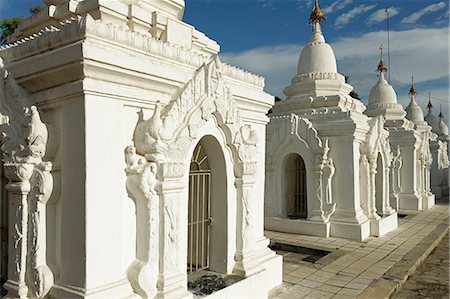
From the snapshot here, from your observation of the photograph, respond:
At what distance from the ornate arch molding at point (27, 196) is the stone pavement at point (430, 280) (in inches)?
263

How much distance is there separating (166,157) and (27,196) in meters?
1.78

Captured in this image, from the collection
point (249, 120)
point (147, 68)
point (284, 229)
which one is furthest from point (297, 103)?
point (147, 68)

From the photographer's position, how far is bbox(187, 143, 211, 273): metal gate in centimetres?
630

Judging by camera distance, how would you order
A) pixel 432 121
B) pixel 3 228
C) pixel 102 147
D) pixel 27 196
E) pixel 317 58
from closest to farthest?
pixel 102 147, pixel 27 196, pixel 3 228, pixel 317 58, pixel 432 121

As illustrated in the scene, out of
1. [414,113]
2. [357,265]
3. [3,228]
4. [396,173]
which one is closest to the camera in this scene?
[3,228]

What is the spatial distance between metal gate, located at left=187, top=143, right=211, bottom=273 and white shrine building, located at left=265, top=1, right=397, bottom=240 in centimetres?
→ 642

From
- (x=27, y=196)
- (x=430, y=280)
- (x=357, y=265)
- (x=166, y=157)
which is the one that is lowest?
(x=430, y=280)

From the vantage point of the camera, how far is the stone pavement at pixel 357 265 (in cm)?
730

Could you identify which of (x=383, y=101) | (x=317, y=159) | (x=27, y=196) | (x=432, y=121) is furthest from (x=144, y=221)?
(x=432, y=121)

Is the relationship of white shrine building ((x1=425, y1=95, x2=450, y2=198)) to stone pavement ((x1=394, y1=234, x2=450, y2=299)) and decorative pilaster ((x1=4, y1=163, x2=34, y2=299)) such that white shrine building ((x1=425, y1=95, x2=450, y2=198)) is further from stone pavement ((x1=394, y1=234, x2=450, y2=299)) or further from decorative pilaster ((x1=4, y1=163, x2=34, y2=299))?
decorative pilaster ((x1=4, y1=163, x2=34, y2=299))

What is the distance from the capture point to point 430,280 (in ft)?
29.0

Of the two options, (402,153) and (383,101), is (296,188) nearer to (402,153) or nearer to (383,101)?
(402,153)

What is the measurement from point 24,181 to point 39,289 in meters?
1.31

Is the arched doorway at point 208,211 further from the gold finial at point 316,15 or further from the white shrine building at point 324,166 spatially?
the gold finial at point 316,15
